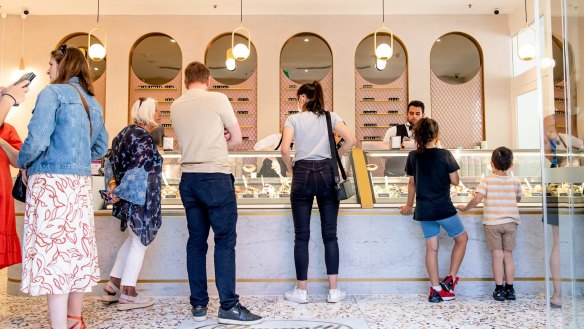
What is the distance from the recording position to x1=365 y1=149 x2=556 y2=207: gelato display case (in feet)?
12.3

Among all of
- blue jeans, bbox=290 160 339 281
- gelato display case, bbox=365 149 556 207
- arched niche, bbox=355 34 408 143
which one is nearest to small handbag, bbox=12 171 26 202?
blue jeans, bbox=290 160 339 281

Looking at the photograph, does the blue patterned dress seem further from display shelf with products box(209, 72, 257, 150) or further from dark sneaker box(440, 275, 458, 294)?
display shelf with products box(209, 72, 257, 150)

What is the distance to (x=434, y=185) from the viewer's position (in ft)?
10.6

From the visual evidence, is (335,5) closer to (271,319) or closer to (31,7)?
(31,7)

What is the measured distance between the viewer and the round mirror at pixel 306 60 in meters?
8.45

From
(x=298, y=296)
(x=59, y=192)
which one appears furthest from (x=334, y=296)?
(x=59, y=192)

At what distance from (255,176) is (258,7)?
530 cm

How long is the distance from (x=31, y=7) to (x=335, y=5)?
18.0ft

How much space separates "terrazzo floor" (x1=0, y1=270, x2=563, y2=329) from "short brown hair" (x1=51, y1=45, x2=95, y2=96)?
1427 millimetres

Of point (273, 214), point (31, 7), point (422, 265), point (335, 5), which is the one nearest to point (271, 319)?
point (273, 214)

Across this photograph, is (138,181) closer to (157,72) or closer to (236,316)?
(236,316)

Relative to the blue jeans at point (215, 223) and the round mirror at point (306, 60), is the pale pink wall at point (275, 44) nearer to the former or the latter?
the round mirror at point (306, 60)

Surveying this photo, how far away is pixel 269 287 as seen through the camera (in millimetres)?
3500

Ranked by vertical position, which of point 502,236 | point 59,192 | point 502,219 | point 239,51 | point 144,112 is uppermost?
point 239,51
